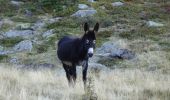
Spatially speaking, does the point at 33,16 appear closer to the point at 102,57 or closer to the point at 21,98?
the point at 102,57

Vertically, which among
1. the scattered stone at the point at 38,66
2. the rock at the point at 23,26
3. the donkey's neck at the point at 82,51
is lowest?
the rock at the point at 23,26

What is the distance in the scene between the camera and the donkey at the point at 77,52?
14.5m

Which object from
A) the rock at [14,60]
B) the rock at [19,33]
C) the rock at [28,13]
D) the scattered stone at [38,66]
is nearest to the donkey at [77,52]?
the scattered stone at [38,66]

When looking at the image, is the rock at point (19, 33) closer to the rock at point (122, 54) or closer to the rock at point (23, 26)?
the rock at point (23, 26)

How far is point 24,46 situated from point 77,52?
567 inches

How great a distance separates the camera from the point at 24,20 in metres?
38.4

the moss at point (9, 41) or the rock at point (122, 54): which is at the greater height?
the rock at point (122, 54)

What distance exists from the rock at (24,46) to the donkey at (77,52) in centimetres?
1232

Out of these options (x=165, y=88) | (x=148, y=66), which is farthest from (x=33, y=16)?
(x=165, y=88)

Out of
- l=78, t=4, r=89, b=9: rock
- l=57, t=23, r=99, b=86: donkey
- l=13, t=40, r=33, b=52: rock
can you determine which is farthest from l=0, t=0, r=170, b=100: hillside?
l=57, t=23, r=99, b=86: donkey

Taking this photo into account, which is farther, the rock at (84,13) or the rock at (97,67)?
the rock at (84,13)

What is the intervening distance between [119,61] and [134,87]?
1097cm

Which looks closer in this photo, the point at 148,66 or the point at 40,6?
the point at 148,66

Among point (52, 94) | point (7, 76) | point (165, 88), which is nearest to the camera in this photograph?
point (52, 94)
